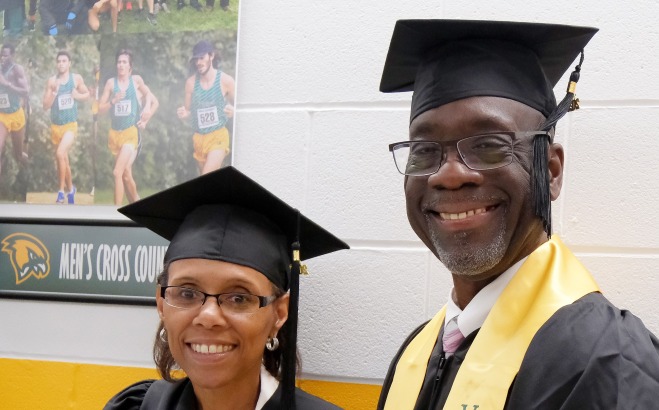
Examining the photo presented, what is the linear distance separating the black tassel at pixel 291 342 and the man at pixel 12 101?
131 cm

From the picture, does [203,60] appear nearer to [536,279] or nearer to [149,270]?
[149,270]

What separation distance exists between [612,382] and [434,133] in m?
0.64

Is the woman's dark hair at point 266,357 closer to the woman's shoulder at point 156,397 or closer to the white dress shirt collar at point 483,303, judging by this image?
the woman's shoulder at point 156,397

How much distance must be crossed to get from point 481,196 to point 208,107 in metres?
1.22

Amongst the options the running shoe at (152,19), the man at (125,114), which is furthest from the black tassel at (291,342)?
the running shoe at (152,19)

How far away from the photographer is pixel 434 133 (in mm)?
1623

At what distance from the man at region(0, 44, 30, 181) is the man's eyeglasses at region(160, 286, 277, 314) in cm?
115

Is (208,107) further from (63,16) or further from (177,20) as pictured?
(63,16)

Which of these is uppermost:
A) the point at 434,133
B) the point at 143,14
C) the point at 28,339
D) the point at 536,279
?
the point at 143,14

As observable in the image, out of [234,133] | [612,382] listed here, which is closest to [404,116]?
[234,133]

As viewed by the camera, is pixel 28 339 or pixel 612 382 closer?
pixel 612 382

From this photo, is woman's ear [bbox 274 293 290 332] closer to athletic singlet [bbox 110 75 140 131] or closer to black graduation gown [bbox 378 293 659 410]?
black graduation gown [bbox 378 293 659 410]

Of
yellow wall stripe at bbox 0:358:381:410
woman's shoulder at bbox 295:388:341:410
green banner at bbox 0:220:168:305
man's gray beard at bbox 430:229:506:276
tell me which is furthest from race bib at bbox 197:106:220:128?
man's gray beard at bbox 430:229:506:276

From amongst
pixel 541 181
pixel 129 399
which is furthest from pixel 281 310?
pixel 541 181
